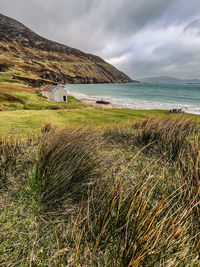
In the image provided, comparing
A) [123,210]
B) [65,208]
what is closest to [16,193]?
[65,208]

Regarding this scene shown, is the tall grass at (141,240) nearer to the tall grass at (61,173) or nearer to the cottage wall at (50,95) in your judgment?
the tall grass at (61,173)

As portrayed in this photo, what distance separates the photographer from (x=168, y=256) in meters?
1.24

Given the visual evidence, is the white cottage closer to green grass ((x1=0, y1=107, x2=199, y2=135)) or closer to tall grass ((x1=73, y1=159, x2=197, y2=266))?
green grass ((x1=0, y1=107, x2=199, y2=135))

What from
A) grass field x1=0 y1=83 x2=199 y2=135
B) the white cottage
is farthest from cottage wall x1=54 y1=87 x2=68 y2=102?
grass field x1=0 y1=83 x2=199 y2=135

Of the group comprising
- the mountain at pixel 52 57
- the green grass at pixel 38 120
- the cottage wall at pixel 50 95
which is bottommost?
the green grass at pixel 38 120

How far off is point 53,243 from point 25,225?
0.59 meters

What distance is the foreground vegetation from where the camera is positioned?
1.28 meters

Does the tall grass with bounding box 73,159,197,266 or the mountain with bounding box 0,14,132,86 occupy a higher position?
the mountain with bounding box 0,14,132,86

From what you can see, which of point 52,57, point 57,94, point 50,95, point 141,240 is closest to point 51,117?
point 141,240

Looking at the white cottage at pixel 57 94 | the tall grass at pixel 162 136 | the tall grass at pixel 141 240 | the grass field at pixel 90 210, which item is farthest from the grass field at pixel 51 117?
the white cottage at pixel 57 94

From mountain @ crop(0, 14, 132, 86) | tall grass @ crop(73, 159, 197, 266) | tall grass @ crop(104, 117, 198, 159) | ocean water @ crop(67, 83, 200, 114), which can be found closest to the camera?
tall grass @ crop(73, 159, 197, 266)

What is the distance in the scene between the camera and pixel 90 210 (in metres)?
1.88

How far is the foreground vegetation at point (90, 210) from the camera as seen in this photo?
128 centimetres

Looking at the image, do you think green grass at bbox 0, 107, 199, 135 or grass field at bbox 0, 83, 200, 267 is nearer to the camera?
grass field at bbox 0, 83, 200, 267
